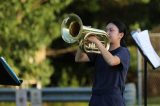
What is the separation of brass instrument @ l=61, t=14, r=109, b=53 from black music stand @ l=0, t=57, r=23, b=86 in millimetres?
699

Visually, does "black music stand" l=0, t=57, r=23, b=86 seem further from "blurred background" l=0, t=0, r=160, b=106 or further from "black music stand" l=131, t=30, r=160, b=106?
"blurred background" l=0, t=0, r=160, b=106

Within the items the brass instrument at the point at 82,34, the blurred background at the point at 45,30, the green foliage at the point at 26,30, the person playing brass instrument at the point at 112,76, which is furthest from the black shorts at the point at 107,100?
the green foliage at the point at 26,30

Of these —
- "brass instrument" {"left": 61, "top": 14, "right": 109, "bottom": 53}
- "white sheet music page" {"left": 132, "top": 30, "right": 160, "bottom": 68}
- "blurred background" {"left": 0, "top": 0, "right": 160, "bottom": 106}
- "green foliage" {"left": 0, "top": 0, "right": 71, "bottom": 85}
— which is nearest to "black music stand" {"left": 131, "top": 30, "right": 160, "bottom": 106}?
"white sheet music page" {"left": 132, "top": 30, "right": 160, "bottom": 68}

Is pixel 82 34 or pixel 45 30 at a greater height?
pixel 45 30

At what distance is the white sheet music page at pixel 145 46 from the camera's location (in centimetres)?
738

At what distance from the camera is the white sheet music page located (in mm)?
7375

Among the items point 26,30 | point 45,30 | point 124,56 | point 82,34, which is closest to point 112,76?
point 124,56

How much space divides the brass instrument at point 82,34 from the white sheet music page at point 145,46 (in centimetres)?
84

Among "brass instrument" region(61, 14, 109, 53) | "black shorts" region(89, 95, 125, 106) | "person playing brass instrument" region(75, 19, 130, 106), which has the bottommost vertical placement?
"black shorts" region(89, 95, 125, 106)

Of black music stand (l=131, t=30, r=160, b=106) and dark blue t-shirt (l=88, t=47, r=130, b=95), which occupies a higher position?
black music stand (l=131, t=30, r=160, b=106)

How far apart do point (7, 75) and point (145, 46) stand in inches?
60.8

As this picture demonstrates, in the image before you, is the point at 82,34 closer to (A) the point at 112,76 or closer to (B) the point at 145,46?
(A) the point at 112,76

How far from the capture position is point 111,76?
663cm

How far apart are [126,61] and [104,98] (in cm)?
42
